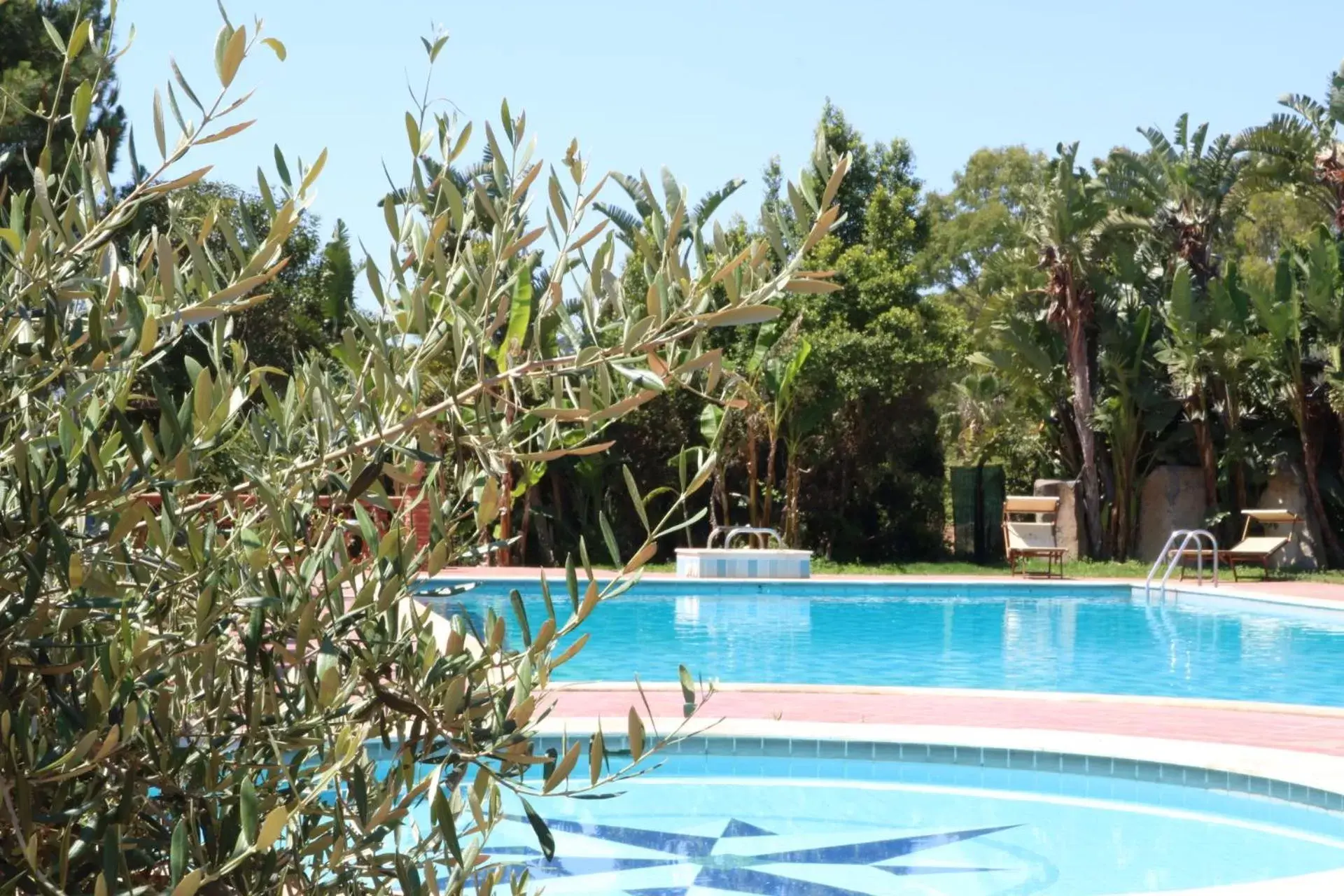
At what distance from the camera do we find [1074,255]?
73.4ft

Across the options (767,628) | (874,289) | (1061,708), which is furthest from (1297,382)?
(1061,708)

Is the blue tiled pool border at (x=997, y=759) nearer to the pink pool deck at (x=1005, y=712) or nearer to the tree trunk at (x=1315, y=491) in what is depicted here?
the pink pool deck at (x=1005, y=712)

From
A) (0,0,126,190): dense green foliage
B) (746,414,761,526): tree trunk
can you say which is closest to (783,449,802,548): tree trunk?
(746,414,761,526): tree trunk

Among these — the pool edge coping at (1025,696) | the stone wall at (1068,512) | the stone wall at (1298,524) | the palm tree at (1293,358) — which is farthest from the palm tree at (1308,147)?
the pool edge coping at (1025,696)

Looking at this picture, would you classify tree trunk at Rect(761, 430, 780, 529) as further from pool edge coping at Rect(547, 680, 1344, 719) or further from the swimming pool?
the swimming pool

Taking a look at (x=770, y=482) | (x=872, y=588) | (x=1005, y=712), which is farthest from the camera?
(x=770, y=482)

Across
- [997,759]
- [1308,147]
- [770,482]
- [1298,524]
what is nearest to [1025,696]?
[997,759]

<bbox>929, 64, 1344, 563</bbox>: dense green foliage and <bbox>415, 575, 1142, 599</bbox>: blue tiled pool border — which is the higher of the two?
<bbox>929, 64, 1344, 563</bbox>: dense green foliage

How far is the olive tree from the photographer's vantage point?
170 centimetres

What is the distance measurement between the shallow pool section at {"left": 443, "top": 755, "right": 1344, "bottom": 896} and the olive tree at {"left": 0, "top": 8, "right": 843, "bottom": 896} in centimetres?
432

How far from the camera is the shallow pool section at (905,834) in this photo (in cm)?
621

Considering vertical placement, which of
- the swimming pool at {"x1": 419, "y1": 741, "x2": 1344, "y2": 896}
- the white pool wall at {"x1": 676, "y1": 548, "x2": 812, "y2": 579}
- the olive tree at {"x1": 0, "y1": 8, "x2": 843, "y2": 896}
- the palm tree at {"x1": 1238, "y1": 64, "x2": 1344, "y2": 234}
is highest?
the palm tree at {"x1": 1238, "y1": 64, "x2": 1344, "y2": 234}

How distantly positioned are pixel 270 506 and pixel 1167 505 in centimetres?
2312

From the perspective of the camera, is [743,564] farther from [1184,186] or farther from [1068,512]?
[1184,186]
